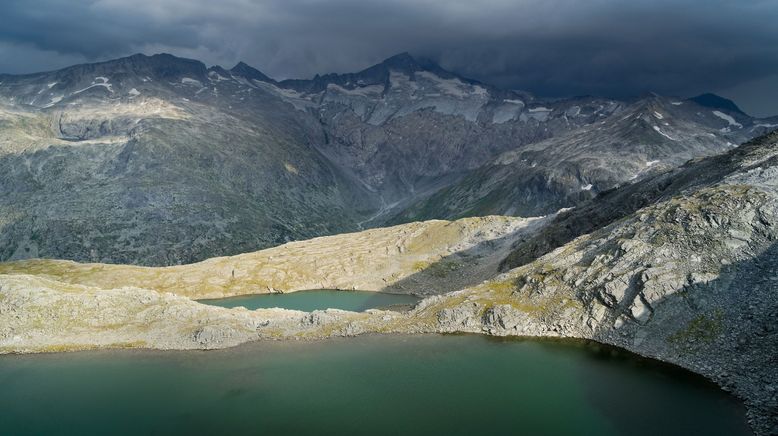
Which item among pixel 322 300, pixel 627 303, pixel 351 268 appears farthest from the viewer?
pixel 351 268

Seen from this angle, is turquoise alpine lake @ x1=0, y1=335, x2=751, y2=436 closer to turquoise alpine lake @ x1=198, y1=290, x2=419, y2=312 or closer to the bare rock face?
the bare rock face

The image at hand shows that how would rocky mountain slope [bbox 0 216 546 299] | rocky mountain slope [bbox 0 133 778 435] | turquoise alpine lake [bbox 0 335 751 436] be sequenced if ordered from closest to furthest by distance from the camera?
turquoise alpine lake [bbox 0 335 751 436]
rocky mountain slope [bbox 0 133 778 435]
rocky mountain slope [bbox 0 216 546 299]

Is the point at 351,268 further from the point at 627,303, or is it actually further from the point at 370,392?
the point at 370,392

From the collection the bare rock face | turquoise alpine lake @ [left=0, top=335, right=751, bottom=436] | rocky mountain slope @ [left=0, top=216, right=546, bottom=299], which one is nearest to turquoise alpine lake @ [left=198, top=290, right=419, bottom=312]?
rocky mountain slope @ [left=0, top=216, right=546, bottom=299]

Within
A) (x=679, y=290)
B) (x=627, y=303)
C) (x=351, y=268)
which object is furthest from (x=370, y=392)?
(x=351, y=268)

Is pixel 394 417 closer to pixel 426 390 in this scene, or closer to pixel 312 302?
pixel 426 390

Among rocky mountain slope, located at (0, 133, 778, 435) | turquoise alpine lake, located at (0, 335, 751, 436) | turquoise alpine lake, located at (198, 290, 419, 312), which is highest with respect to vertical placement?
rocky mountain slope, located at (0, 133, 778, 435)

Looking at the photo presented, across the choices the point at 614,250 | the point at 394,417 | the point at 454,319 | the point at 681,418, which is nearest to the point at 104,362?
the point at 394,417
